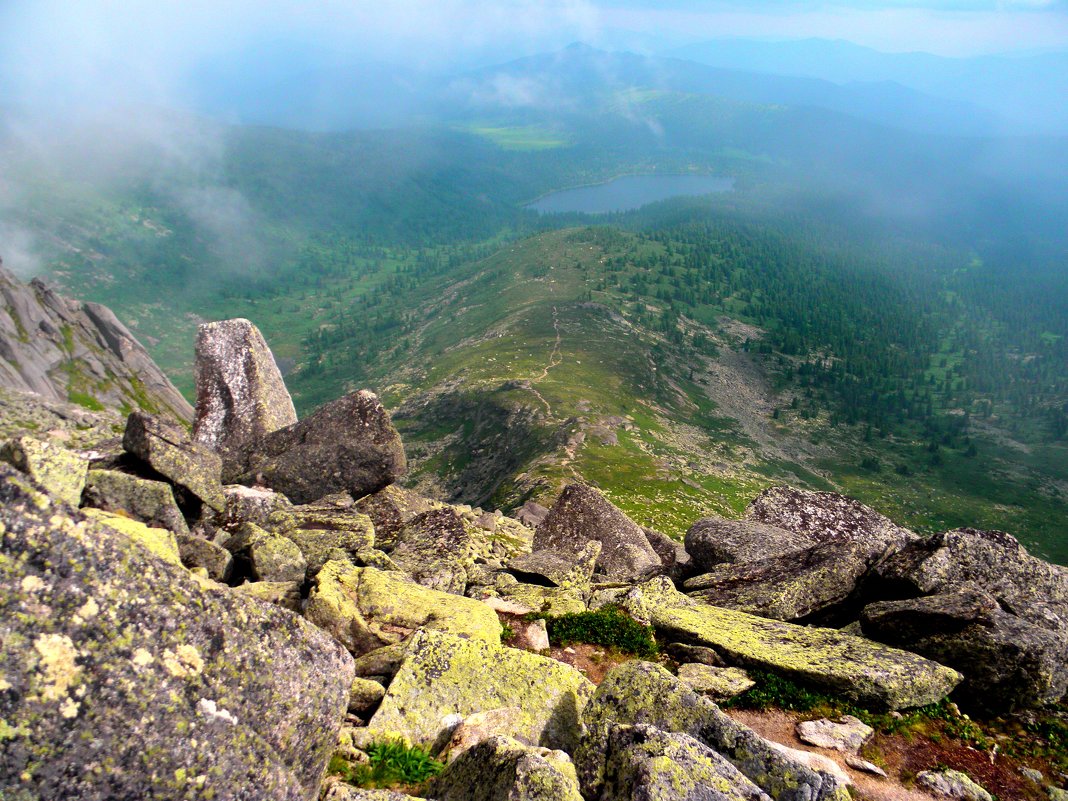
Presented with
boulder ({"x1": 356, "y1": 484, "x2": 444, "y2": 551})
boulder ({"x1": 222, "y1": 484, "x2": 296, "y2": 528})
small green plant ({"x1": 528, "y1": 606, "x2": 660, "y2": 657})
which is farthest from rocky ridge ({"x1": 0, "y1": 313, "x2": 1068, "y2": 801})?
small green plant ({"x1": 528, "y1": 606, "x2": 660, "y2": 657})

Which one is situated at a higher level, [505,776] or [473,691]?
[505,776]

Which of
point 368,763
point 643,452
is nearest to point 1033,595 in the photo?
point 368,763

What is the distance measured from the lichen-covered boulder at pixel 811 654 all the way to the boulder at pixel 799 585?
140 cm

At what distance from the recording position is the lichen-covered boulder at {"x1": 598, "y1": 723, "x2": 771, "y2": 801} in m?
10.2

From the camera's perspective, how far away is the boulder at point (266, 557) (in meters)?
20.4

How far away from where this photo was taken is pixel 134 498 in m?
21.1

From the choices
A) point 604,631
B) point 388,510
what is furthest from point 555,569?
point 388,510

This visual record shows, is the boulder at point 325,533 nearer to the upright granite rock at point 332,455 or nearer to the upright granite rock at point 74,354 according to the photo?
the upright granite rock at point 332,455

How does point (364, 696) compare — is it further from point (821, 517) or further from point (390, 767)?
point (821, 517)

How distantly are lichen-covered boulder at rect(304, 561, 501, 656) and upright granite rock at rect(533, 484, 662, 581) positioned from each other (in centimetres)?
1287

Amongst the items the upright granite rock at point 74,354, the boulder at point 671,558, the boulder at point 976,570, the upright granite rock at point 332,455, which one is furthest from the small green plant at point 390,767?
the upright granite rock at point 74,354

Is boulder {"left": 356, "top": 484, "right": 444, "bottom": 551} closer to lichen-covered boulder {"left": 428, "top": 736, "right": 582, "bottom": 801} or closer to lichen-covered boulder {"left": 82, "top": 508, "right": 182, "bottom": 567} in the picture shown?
lichen-covered boulder {"left": 82, "top": 508, "right": 182, "bottom": 567}

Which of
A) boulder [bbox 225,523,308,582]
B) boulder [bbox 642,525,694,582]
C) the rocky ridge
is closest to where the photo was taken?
the rocky ridge

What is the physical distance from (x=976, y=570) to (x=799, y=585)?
559 centimetres
